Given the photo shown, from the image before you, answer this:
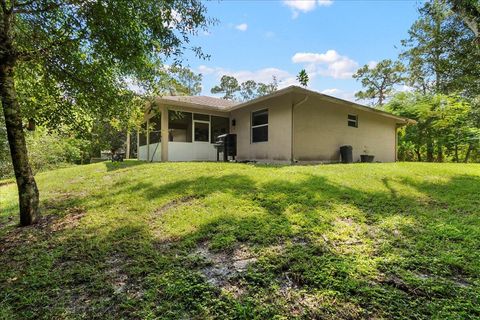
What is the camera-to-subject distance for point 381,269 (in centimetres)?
245

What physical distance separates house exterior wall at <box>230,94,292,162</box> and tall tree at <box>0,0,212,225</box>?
20.3 ft

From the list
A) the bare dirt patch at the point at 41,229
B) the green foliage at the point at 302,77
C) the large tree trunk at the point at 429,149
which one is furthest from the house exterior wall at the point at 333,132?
the bare dirt patch at the point at 41,229

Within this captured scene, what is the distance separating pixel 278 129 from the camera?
34.9ft

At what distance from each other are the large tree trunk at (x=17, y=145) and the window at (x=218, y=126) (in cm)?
919

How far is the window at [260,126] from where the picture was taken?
11.3 meters

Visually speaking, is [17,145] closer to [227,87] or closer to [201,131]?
[201,131]

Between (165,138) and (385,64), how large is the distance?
25837 millimetres

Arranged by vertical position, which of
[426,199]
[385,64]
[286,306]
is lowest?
[286,306]

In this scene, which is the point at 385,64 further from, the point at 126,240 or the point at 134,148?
the point at 126,240

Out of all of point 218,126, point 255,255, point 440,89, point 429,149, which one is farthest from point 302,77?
point 255,255

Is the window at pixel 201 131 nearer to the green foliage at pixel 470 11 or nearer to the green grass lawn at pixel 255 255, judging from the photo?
the green grass lawn at pixel 255 255

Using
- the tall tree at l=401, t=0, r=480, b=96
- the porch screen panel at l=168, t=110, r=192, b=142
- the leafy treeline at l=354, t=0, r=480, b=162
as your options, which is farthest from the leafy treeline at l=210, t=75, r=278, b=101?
the porch screen panel at l=168, t=110, r=192, b=142

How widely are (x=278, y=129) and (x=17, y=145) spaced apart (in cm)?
820

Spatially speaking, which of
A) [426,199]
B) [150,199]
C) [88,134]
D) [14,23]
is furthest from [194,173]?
[426,199]
